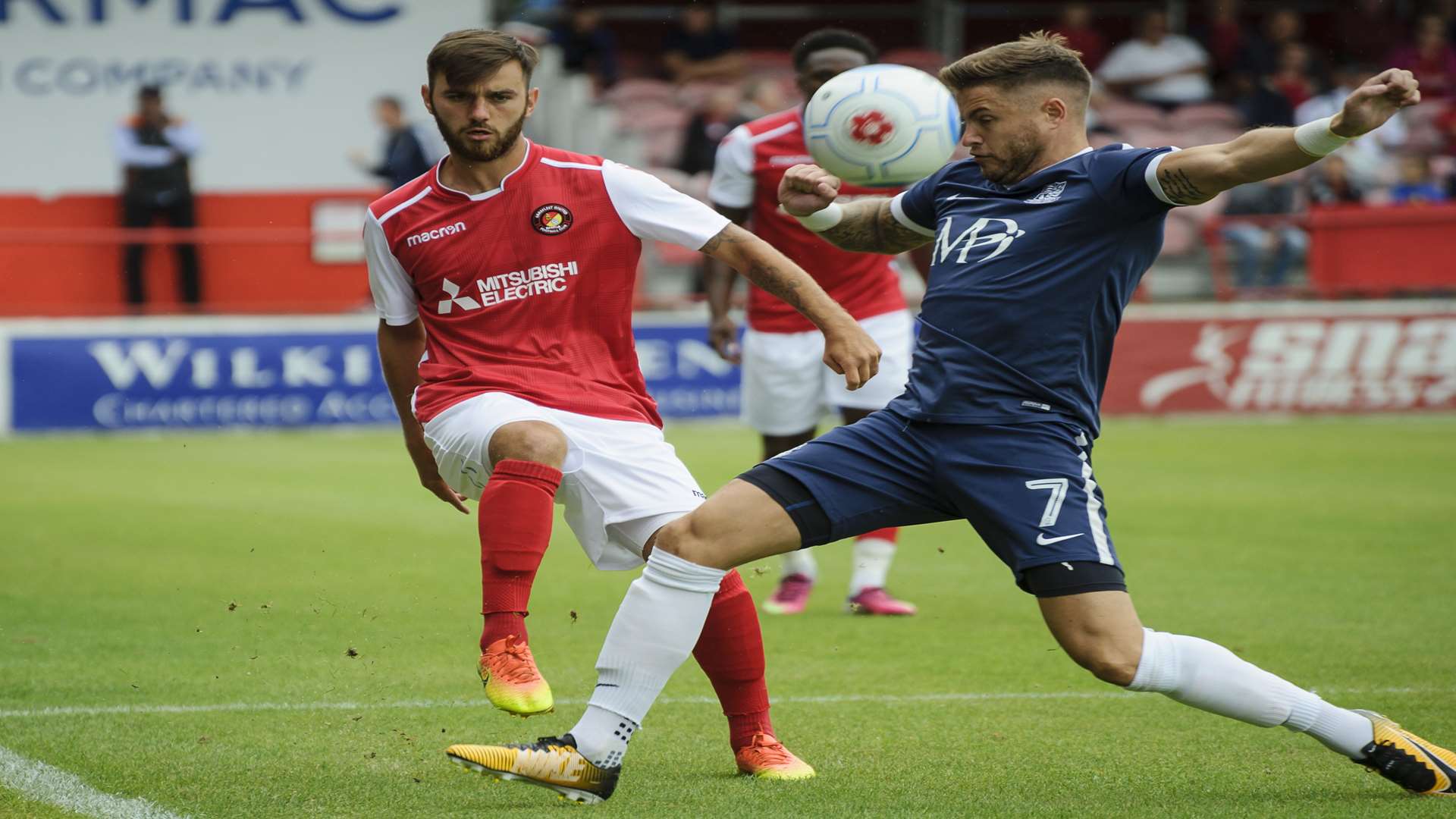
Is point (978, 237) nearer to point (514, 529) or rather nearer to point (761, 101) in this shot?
point (514, 529)

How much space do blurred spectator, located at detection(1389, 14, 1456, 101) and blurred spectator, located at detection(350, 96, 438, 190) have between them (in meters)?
11.4

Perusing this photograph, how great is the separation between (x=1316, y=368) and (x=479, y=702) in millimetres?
12608

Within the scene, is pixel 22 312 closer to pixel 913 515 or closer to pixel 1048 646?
pixel 1048 646

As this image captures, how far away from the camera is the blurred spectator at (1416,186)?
18.1m

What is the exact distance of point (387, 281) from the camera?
511cm

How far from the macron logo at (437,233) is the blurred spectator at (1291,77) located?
55.0ft

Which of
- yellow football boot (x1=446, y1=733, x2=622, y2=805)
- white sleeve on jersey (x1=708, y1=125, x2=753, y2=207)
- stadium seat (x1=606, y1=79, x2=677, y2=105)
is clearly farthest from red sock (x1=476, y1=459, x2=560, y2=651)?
stadium seat (x1=606, y1=79, x2=677, y2=105)

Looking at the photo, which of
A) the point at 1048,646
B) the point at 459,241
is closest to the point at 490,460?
the point at 459,241

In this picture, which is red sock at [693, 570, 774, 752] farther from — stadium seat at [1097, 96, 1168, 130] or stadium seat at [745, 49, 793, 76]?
stadium seat at [745, 49, 793, 76]

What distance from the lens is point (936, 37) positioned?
23.0 m

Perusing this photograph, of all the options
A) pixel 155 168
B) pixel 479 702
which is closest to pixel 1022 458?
pixel 479 702

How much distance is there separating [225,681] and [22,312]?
1064 centimetres

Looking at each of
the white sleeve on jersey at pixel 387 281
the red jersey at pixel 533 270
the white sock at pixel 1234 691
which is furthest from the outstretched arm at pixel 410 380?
the white sock at pixel 1234 691

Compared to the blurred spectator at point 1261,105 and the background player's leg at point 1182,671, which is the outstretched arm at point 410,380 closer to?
the background player's leg at point 1182,671
